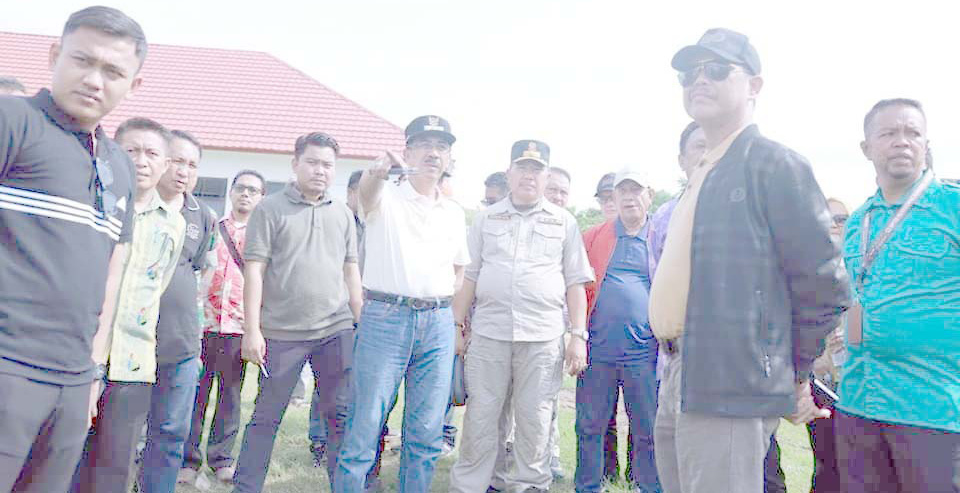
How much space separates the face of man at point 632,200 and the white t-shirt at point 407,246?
5.21 feet

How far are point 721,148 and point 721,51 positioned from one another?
38 cm

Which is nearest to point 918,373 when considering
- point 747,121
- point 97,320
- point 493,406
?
point 747,121

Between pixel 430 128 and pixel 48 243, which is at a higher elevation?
pixel 430 128

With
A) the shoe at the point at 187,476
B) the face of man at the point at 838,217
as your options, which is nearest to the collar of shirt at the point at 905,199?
the face of man at the point at 838,217

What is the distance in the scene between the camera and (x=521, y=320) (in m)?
4.60

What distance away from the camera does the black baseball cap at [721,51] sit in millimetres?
2584

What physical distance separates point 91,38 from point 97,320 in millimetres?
989

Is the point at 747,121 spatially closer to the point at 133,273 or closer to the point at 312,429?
the point at 133,273

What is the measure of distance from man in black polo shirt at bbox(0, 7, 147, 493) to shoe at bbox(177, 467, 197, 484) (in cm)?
254

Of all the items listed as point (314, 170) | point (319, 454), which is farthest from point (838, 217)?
point (319, 454)

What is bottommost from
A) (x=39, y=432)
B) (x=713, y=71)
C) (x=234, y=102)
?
(x=39, y=432)

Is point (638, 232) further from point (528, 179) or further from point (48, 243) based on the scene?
point (48, 243)

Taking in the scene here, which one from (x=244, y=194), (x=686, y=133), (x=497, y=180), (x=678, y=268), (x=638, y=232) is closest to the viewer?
(x=678, y=268)

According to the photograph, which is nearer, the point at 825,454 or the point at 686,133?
the point at 825,454
